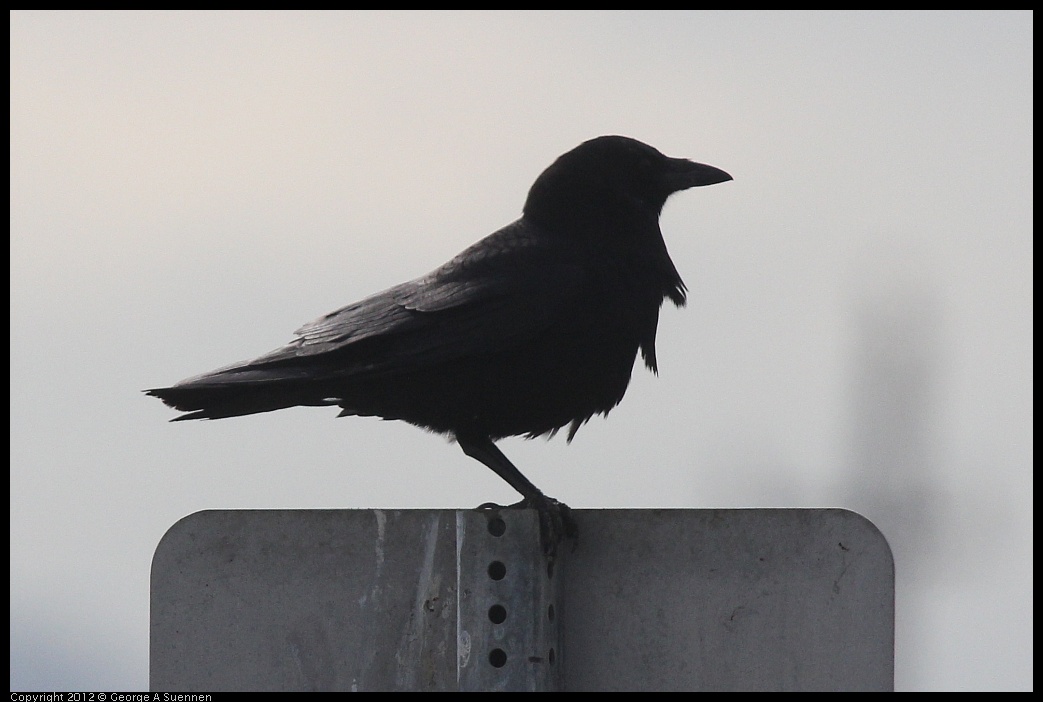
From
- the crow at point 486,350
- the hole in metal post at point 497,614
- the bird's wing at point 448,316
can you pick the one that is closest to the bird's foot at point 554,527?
the hole in metal post at point 497,614

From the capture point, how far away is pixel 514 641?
2438 mm

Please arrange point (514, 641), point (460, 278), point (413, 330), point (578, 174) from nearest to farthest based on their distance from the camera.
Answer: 1. point (514, 641)
2. point (413, 330)
3. point (460, 278)
4. point (578, 174)

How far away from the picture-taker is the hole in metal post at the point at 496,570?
98.4 inches

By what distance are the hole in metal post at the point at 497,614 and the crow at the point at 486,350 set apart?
108 cm

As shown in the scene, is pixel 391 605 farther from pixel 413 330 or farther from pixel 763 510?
pixel 413 330

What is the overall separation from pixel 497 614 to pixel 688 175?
2764 mm

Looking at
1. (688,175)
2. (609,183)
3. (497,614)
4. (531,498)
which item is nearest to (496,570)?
(497,614)

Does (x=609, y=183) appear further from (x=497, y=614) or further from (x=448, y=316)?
(x=497, y=614)

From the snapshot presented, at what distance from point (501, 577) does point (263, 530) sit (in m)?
0.56

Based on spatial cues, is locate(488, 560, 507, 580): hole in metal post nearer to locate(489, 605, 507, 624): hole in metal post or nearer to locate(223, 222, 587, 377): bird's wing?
locate(489, 605, 507, 624): hole in metal post

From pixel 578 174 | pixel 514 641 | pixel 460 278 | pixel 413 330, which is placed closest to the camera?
pixel 514 641

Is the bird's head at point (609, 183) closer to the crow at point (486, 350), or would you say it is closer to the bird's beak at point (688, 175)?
the bird's beak at point (688, 175)

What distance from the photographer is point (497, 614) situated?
247 cm
